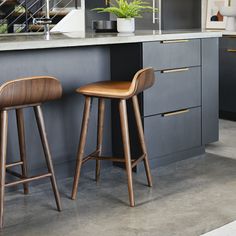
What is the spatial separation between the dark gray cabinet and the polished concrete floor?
0.79ft

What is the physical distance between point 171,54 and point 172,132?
561mm

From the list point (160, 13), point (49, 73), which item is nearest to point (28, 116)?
point (49, 73)

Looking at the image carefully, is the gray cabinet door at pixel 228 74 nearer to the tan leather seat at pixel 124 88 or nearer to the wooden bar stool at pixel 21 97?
the tan leather seat at pixel 124 88

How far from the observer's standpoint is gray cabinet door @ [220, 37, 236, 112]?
5.49 meters

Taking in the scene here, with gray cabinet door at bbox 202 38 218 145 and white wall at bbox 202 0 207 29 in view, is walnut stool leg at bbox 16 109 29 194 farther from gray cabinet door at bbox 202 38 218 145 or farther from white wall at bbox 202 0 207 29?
white wall at bbox 202 0 207 29

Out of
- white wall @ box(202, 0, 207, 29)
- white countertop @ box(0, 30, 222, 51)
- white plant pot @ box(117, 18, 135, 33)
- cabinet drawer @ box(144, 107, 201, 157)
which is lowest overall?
cabinet drawer @ box(144, 107, 201, 157)

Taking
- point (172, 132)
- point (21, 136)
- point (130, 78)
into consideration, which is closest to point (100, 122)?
point (130, 78)

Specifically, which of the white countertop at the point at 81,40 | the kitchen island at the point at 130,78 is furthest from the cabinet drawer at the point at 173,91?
the white countertop at the point at 81,40

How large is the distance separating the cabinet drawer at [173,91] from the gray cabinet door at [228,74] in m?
1.41

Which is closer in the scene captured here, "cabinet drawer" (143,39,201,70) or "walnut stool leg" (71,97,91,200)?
"walnut stool leg" (71,97,91,200)

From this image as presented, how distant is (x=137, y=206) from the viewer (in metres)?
3.21

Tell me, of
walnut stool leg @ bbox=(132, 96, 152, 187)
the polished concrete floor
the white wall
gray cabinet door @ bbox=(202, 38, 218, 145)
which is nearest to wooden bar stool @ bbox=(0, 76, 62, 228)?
the polished concrete floor

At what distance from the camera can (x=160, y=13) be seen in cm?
667

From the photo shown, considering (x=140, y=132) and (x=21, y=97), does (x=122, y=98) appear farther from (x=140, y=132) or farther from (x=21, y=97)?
(x=21, y=97)
